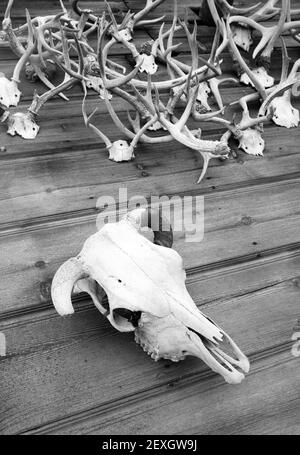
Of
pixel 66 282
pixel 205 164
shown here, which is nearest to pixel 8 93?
pixel 205 164

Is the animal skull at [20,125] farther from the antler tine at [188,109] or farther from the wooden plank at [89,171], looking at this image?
the antler tine at [188,109]

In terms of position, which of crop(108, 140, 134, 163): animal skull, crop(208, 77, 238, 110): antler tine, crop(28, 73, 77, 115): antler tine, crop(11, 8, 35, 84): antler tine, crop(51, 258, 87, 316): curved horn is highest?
crop(11, 8, 35, 84): antler tine

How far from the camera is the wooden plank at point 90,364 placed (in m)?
1.14

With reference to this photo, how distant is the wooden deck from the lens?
45.3 inches

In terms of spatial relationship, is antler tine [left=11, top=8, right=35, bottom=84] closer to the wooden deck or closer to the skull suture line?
the wooden deck

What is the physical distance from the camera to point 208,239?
63.6 inches

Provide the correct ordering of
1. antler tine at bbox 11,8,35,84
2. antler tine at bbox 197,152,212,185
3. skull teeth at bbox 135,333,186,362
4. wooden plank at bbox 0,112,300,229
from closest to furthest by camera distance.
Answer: skull teeth at bbox 135,333,186,362 → wooden plank at bbox 0,112,300,229 → antler tine at bbox 197,152,212,185 → antler tine at bbox 11,8,35,84

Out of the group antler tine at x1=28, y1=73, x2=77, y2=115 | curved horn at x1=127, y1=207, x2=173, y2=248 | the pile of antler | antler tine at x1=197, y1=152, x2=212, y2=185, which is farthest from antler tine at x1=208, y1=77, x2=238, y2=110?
curved horn at x1=127, y1=207, x2=173, y2=248

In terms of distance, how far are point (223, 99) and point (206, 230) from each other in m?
0.84

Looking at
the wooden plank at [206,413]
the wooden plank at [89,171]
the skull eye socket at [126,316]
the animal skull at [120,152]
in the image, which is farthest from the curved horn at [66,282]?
the animal skull at [120,152]

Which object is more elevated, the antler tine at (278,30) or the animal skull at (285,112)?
the antler tine at (278,30)

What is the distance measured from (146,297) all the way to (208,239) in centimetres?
50

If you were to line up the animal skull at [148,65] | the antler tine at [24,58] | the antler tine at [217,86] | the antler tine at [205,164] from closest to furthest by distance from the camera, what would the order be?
the antler tine at [205,164] < the antler tine at [24,58] < the antler tine at [217,86] < the animal skull at [148,65]
